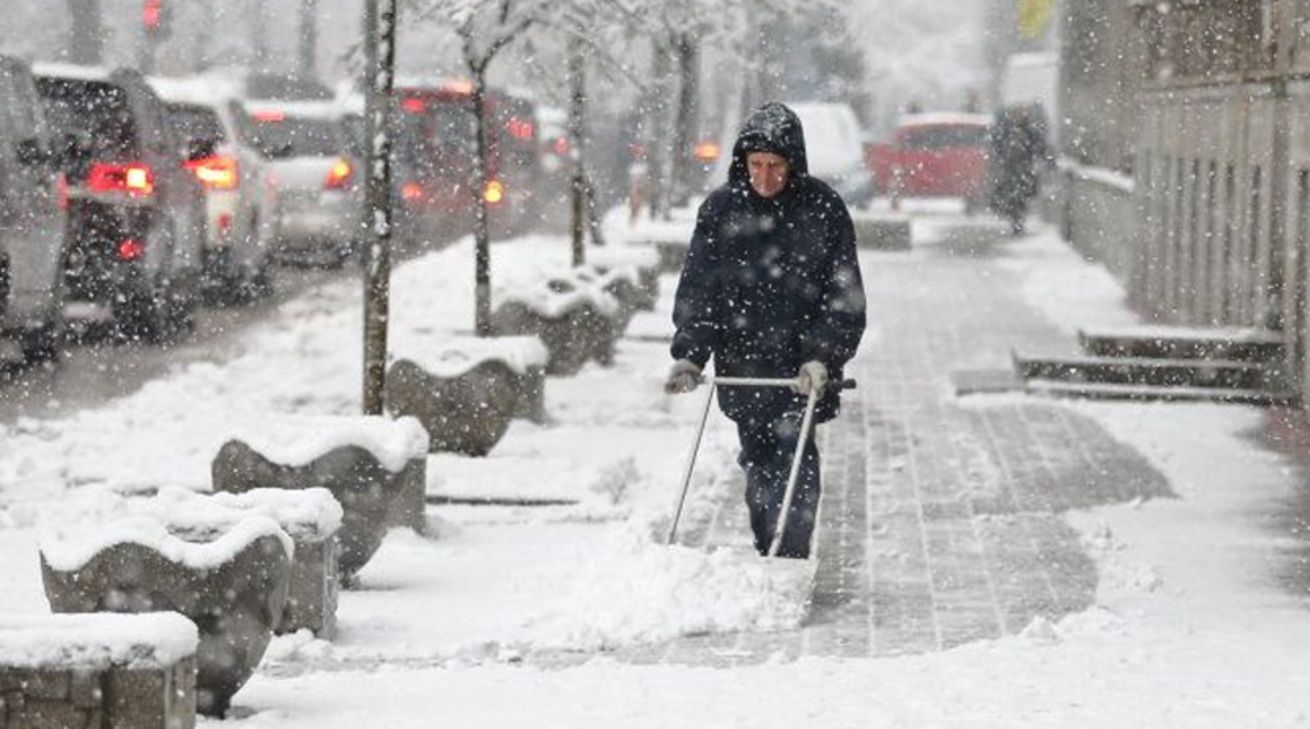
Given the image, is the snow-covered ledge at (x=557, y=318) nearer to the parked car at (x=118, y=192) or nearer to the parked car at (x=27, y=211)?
the parked car at (x=27, y=211)

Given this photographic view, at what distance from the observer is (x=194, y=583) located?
25.9 feet

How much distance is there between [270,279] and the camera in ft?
87.5

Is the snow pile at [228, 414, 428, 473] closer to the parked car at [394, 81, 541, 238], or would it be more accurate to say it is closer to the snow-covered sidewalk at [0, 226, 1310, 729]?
the snow-covered sidewalk at [0, 226, 1310, 729]

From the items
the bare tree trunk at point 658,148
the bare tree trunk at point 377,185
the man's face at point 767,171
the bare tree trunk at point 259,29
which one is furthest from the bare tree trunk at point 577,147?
the bare tree trunk at point 259,29

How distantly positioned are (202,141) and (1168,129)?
821 cm

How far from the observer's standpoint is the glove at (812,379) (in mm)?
9930

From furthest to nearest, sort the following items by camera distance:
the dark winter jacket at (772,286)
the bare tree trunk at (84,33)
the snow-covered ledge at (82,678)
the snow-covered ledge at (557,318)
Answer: the bare tree trunk at (84,33), the snow-covered ledge at (557,318), the dark winter jacket at (772,286), the snow-covered ledge at (82,678)

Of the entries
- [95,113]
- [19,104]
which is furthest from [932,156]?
[19,104]

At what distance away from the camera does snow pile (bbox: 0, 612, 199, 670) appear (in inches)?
263

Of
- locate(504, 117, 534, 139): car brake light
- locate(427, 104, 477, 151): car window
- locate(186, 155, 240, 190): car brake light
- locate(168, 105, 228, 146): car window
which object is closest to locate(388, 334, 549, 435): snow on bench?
locate(186, 155, 240, 190): car brake light

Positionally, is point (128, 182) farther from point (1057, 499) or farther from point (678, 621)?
point (678, 621)

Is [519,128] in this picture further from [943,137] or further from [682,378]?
[682,378]

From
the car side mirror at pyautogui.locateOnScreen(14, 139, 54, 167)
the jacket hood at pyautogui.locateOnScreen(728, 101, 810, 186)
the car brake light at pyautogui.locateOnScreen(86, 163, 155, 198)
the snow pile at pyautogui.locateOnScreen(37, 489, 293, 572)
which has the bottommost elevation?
the snow pile at pyautogui.locateOnScreen(37, 489, 293, 572)

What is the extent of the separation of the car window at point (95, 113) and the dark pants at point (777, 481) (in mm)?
10389
